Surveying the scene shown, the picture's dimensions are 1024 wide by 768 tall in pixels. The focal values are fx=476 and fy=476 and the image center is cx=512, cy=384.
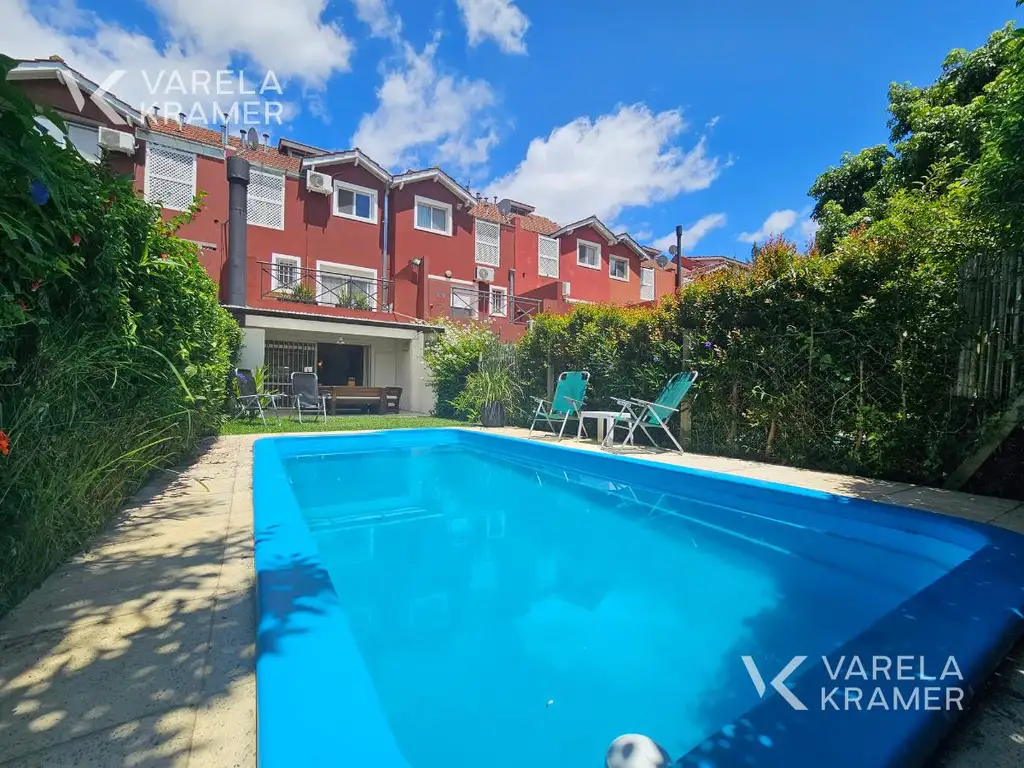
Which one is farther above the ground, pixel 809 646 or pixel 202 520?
pixel 202 520

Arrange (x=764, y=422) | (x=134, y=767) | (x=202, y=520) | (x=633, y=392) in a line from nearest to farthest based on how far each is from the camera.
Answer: (x=134, y=767), (x=202, y=520), (x=764, y=422), (x=633, y=392)

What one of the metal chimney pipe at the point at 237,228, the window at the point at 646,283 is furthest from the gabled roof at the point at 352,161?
the window at the point at 646,283

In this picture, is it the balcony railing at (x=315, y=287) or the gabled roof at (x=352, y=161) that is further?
the gabled roof at (x=352, y=161)

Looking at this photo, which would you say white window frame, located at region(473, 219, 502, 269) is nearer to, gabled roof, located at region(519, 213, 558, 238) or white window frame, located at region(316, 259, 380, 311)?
gabled roof, located at region(519, 213, 558, 238)

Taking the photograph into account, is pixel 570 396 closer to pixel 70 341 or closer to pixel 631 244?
pixel 70 341

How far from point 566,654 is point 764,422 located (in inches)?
186

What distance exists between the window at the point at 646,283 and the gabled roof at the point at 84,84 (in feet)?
69.6

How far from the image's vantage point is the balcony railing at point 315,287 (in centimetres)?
1453

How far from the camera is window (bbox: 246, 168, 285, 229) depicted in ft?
49.5

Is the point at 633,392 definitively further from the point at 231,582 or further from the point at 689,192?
the point at 689,192

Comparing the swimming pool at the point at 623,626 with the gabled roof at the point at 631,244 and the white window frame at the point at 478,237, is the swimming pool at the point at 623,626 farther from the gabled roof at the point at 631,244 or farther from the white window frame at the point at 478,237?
the gabled roof at the point at 631,244

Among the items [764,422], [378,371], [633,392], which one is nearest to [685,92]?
[633,392]

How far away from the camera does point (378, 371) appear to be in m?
17.3

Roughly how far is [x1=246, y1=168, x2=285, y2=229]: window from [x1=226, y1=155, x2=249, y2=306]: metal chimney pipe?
0.84 meters
